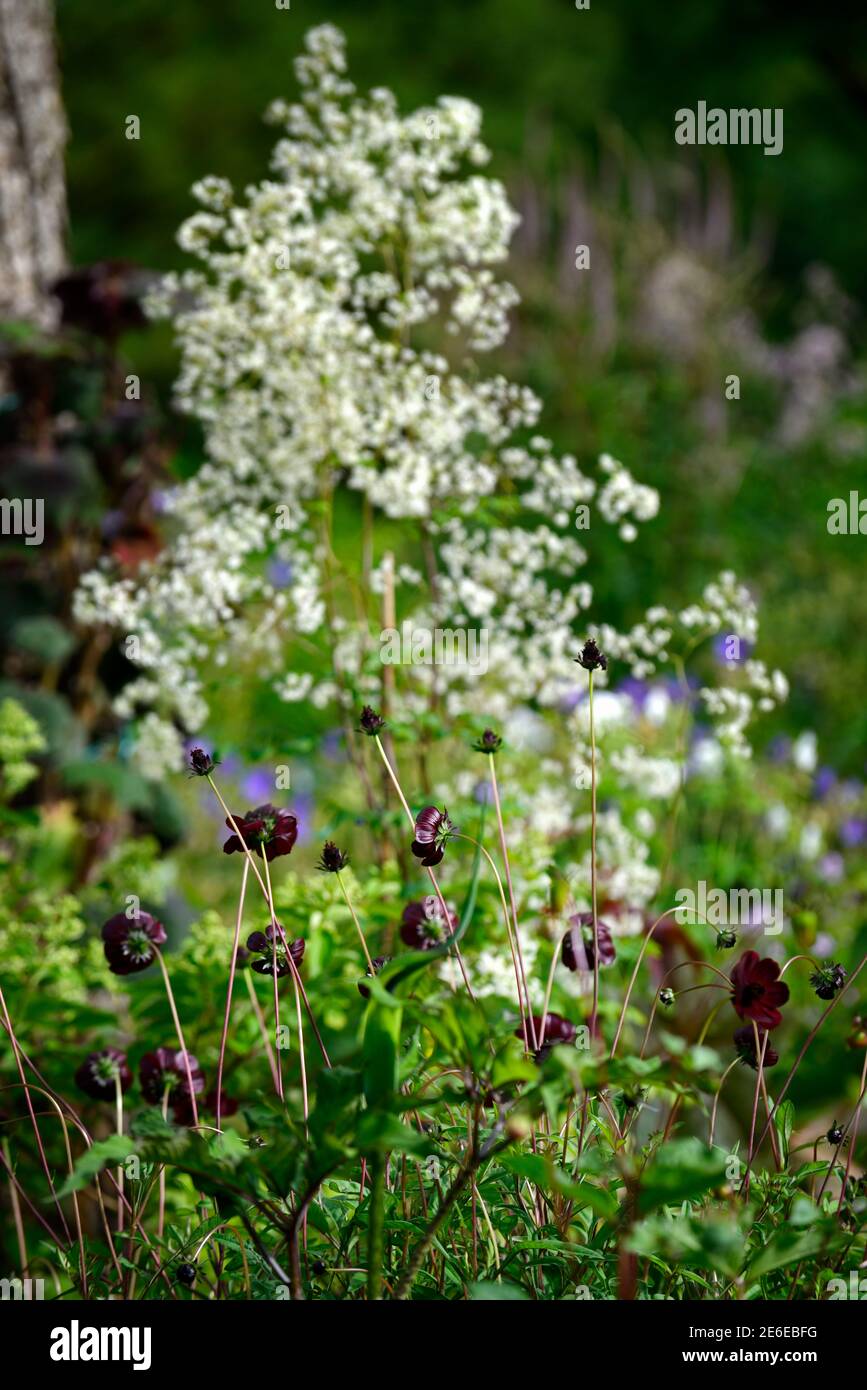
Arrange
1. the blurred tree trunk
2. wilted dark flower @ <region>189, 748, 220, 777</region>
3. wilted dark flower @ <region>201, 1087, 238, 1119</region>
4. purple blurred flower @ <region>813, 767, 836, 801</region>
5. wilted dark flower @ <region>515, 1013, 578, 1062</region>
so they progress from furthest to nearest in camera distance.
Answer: purple blurred flower @ <region>813, 767, 836, 801</region>
the blurred tree trunk
wilted dark flower @ <region>201, 1087, 238, 1119</region>
wilted dark flower @ <region>515, 1013, 578, 1062</region>
wilted dark flower @ <region>189, 748, 220, 777</region>

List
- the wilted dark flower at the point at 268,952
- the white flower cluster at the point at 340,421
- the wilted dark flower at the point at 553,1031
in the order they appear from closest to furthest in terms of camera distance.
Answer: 1. the wilted dark flower at the point at 268,952
2. the wilted dark flower at the point at 553,1031
3. the white flower cluster at the point at 340,421

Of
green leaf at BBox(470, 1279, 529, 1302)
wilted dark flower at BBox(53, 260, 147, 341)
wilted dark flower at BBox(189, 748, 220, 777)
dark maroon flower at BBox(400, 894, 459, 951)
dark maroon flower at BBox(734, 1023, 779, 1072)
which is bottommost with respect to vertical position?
green leaf at BBox(470, 1279, 529, 1302)

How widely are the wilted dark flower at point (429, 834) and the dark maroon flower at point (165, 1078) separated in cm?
43

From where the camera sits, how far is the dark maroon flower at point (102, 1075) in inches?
63.1

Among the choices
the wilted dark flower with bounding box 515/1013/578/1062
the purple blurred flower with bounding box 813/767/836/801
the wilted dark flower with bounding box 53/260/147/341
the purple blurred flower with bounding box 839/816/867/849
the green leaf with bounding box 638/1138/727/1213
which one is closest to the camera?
the green leaf with bounding box 638/1138/727/1213

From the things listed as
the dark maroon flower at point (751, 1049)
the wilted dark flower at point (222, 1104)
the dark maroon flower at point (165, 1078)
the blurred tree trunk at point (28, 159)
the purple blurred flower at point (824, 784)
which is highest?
the blurred tree trunk at point (28, 159)

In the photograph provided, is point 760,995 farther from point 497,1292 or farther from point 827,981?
point 497,1292

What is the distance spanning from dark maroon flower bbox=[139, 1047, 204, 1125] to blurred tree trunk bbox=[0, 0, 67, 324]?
232 cm

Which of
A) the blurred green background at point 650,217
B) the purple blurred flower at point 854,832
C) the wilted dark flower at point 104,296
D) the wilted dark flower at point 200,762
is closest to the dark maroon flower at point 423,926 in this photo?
the wilted dark flower at point 200,762

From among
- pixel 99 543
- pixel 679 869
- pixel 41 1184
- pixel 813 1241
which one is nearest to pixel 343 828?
pixel 679 869

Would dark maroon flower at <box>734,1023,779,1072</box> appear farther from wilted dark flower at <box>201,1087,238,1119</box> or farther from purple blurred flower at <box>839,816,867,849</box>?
purple blurred flower at <box>839,816,867,849</box>

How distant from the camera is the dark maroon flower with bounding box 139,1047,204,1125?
1.59 meters

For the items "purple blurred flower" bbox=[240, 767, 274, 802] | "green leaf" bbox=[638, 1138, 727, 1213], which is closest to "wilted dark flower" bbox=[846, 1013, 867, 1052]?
"green leaf" bbox=[638, 1138, 727, 1213]

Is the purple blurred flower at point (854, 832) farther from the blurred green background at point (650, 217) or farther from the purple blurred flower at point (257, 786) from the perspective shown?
the purple blurred flower at point (257, 786)
